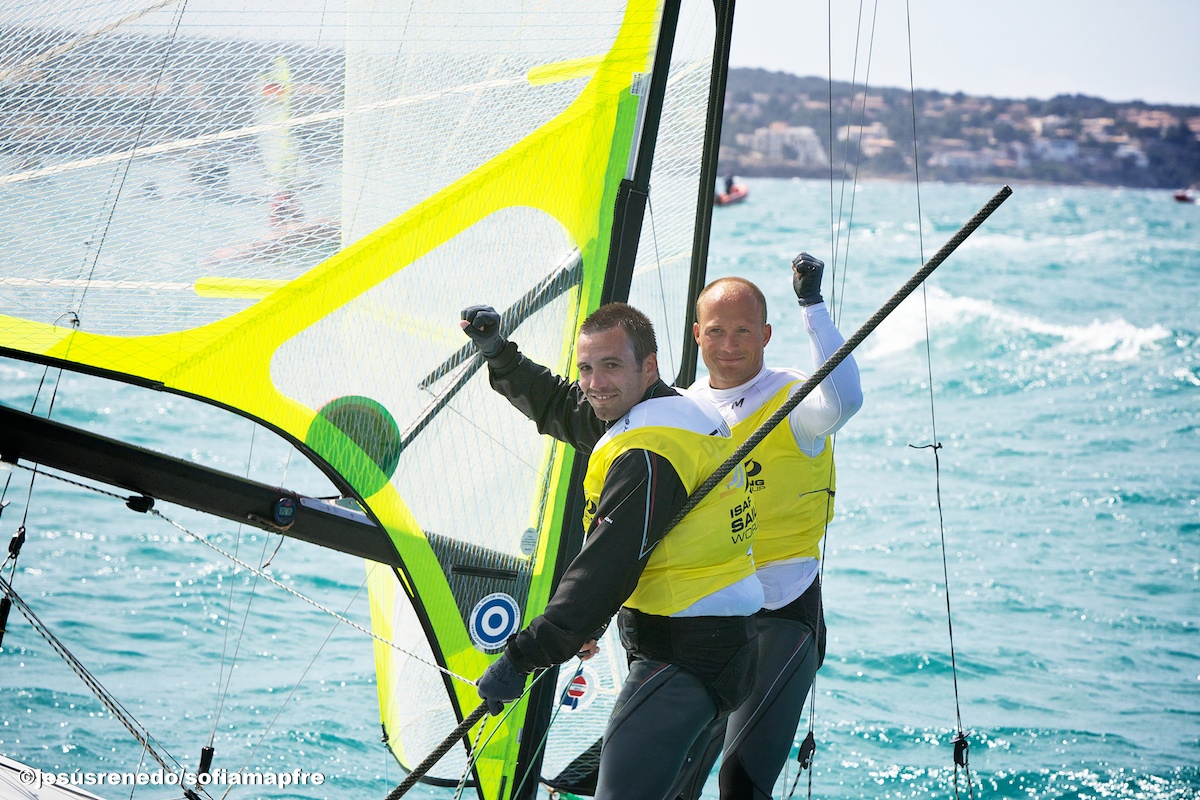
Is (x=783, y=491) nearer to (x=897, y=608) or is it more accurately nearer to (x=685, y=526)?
(x=685, y=526)

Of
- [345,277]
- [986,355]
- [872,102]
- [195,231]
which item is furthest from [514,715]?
[872,102]

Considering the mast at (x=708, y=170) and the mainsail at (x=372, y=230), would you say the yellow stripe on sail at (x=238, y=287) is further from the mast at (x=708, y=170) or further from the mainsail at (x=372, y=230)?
the mast at (x=708, y=170)

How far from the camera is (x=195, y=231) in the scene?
2285 mm

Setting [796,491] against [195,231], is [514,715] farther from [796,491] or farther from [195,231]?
[195,231]

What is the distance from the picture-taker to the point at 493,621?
2730 millimetres

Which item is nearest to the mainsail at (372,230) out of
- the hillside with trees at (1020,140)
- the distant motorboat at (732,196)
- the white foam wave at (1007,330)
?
the white foam wave at (1007,330)

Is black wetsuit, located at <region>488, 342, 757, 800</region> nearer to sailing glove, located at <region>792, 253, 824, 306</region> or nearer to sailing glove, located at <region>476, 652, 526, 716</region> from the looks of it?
sailing glove, located at <region>476, 652, 526, 716</region>

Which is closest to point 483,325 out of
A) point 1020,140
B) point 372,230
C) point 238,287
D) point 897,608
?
point 372,230

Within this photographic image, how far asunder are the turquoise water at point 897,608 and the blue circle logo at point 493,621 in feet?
1.23

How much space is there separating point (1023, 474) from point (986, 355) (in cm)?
492

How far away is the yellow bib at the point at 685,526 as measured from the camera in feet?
6.13

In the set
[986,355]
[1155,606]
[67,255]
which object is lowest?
[67,255]

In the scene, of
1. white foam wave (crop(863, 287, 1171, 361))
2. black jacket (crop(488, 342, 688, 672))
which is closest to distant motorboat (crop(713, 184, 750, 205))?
white foam wave (crop(863, 287, 1171, 361))

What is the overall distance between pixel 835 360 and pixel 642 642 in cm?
57
